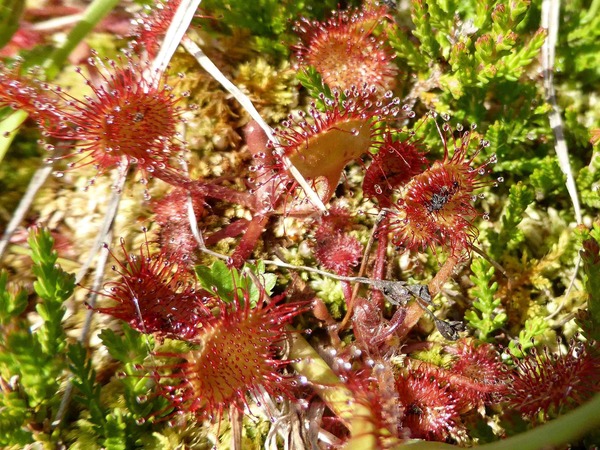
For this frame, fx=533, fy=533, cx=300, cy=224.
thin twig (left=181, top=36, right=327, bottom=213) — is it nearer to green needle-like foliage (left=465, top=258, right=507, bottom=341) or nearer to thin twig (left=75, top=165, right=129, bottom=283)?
thin twig (left=75, top=165, right=129, bottom=283)

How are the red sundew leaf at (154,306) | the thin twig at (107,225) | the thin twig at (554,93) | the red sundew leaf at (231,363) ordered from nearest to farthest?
the red sundew leaf at (231,363)
the red sundew leaf at (154,306)
the thin twig at (107,225)
the thin twig at (554,93)

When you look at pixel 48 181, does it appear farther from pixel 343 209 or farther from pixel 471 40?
pixel 471 40

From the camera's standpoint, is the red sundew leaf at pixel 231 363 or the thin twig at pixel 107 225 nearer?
the red sundew leaf at pixel 231 363

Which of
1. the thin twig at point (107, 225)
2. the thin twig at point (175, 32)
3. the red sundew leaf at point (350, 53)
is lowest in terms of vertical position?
the thin twig at point (107, 225)

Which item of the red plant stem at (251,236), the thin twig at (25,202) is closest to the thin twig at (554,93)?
the red plant stem at (251,236)

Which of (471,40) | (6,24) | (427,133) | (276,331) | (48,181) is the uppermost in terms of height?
(6,24)

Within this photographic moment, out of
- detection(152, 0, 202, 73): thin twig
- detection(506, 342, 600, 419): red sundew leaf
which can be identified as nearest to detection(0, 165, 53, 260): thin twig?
detection(152, 0, 202, 73): thin twig

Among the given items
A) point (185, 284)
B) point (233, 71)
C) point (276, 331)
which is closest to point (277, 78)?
point (233, 71)

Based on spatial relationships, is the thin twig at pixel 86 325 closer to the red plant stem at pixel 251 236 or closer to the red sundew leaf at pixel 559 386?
the red plant stem at pixel 251 236

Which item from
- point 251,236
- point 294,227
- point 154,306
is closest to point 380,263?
point 294,227
